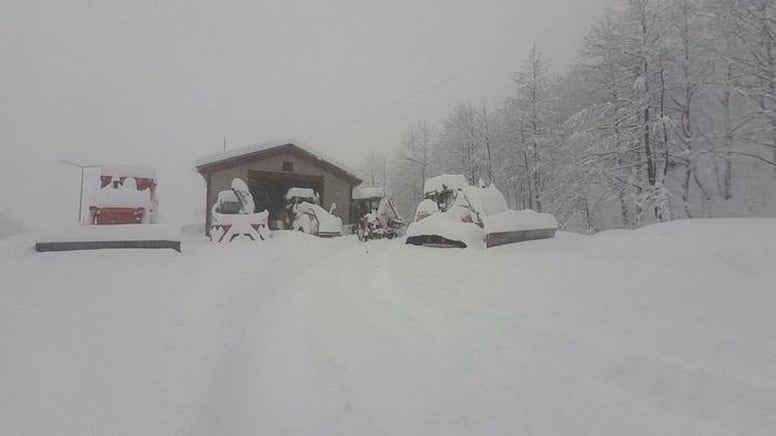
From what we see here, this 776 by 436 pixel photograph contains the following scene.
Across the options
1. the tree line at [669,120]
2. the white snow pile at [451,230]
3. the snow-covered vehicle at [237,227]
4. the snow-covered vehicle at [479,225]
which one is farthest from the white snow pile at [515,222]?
the tree line at [669,120]

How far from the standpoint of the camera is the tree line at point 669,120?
14.3 meters

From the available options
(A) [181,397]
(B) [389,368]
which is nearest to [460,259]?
(B) [389,368]

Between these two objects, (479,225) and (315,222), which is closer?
(479,225)

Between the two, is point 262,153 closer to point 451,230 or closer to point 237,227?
point 237,227

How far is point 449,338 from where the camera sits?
11.0 feet

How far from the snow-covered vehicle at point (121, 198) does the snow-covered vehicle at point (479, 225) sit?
7.28m

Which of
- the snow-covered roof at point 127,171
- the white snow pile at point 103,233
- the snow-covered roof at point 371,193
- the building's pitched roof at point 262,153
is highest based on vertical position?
the building's pitched roof at point 262,153

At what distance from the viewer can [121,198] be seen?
8562 millimetres

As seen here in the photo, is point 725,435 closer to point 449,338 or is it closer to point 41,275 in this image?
point 449,338

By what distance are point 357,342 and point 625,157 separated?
19.8m

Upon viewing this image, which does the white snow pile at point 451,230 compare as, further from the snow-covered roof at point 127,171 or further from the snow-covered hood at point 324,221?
the snow-covered roof at point 127,171

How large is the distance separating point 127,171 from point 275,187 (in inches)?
505

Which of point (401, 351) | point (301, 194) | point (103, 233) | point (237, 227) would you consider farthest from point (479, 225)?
point (301, 194)

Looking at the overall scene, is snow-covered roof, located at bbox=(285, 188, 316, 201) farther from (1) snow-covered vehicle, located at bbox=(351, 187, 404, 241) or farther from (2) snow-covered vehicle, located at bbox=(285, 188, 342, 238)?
(1) snow-covered vehicle, located at bbox=(351, 187, 404, 241)
